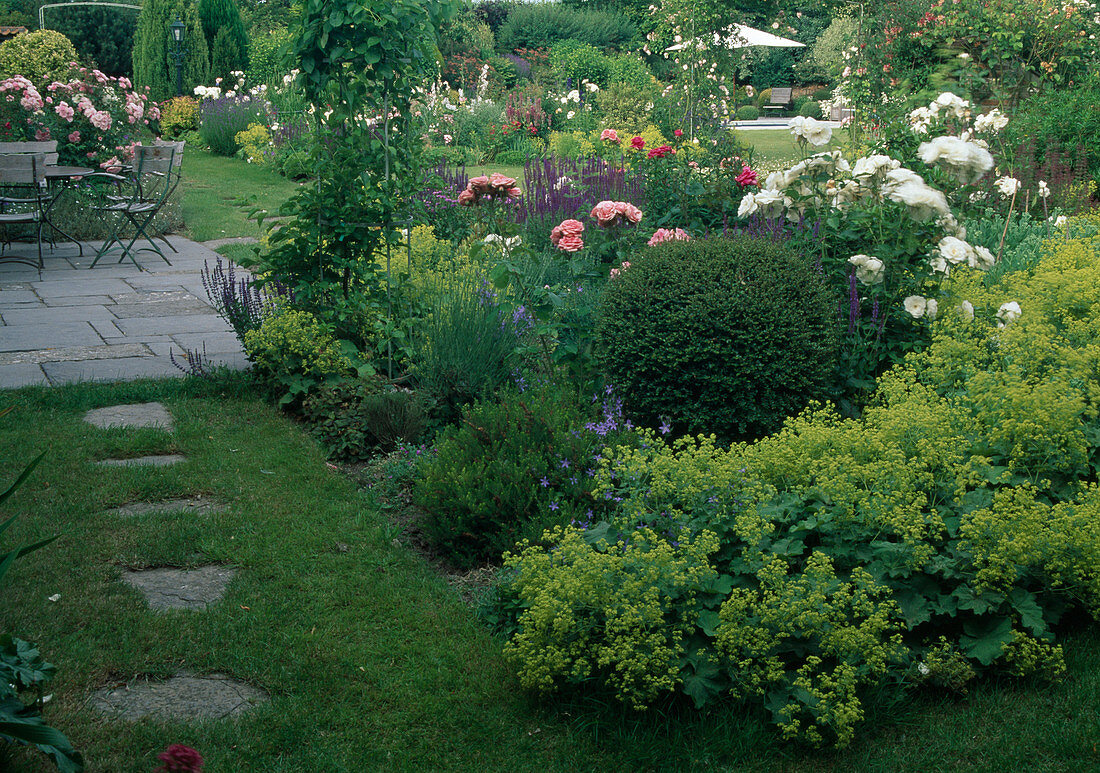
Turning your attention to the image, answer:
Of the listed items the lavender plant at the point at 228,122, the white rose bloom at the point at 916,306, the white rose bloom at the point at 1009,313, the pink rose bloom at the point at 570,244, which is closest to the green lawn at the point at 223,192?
the lavender plant at the point at 228,122

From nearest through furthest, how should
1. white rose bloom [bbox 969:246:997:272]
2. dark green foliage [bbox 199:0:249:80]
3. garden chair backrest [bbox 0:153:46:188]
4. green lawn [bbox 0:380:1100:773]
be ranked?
green lawn [bbox 0:380:1100:773] < white rose bloom [bbox 969:246:997:272] < garden chair backrest [bbox 0:153:46:188] < dark green foliage [bbox 199:0:249:80]

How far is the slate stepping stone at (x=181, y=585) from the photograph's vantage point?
292cm

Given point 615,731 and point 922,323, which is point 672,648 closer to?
point 615,731

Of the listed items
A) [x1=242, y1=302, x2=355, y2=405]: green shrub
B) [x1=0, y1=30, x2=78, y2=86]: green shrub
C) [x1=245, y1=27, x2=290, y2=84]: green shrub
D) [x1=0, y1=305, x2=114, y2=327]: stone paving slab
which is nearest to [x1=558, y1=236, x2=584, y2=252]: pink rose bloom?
[x1=242, y1=302, x2=355, y2=405]: green shrub

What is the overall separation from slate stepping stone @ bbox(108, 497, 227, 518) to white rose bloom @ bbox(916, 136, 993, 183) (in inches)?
141

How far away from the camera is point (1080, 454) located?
289 cm

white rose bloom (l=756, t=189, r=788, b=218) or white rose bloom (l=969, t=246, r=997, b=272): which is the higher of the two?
white rose bloom (l=756, t=189, r=788, b=218)

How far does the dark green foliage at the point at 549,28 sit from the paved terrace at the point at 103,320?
2112 centimetres

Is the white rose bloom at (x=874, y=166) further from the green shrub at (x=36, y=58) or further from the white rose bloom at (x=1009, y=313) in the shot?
the green shrub at (x=36, y=58)

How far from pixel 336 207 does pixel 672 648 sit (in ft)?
10.6

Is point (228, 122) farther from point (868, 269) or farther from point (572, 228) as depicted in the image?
point (868, 269)

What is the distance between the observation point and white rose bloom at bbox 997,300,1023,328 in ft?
12.8

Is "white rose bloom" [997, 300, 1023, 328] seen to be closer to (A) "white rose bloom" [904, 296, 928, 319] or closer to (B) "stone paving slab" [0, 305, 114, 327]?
(A) "white rose bloom" [904, 296, 928, 319]

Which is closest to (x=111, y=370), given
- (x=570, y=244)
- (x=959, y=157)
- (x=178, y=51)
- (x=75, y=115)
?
(x=570, y=244)
